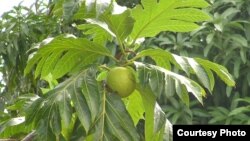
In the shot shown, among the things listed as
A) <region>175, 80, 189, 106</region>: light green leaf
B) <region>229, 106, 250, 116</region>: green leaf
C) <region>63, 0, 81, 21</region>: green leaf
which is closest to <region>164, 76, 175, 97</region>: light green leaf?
<region>175, 80, 189, 106</region>: light green leaf

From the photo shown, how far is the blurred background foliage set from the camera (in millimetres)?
2277

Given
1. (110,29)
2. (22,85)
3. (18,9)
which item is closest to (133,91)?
(110,29)

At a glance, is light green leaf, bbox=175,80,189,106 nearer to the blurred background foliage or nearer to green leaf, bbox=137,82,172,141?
green leaf, bbox=137,82,172,141

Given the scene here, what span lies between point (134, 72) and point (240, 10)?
1.50m

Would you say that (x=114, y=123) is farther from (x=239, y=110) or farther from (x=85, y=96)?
(x=239, y=110)

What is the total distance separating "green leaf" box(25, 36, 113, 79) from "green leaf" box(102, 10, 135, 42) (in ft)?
0.17

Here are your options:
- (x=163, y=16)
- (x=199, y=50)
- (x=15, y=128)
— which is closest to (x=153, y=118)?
(x=163, y=16)

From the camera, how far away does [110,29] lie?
1.09 meters

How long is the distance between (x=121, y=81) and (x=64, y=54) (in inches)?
8.8

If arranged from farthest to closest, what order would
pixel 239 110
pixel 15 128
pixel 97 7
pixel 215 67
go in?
1. pixel 239 110
2. pixel 15 128
3. pixel 215 67
4. pixel 97 7

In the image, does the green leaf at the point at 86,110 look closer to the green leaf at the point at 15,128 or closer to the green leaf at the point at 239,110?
the green leaf at the point at 15,128

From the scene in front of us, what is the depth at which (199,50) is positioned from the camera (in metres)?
2.49

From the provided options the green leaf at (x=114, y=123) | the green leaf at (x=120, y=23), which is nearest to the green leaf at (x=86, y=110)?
the green leaf at (x=114, y=123)

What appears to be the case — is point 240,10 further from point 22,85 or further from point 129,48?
point 129,48
